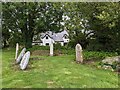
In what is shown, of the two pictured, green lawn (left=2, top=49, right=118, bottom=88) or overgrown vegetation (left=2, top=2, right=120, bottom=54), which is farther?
overgrown vegetation (left=2, top=2, right=120, bottom=54)

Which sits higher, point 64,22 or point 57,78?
point 64,22

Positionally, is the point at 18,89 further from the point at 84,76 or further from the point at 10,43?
the point at 10,43

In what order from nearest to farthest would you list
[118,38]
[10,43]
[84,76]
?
[84,76]
[118,38]
[10,43]

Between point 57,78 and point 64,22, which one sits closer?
point 57,78

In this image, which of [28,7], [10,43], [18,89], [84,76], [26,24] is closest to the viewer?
[18,89]

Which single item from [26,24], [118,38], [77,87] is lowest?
[77,87]

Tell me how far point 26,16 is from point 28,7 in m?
1.32

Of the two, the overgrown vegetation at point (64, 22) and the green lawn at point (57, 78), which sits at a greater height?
the overgrown vegetation at point (64, 22)

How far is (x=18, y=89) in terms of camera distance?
35.7 ft

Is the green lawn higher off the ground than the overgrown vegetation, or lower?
lower

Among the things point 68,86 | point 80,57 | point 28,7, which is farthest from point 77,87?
point 28,7

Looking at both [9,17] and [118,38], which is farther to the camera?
[9,17]

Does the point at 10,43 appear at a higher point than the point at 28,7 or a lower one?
lower

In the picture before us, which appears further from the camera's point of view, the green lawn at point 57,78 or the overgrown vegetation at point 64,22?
the overgrown vegetation at point 64,22
